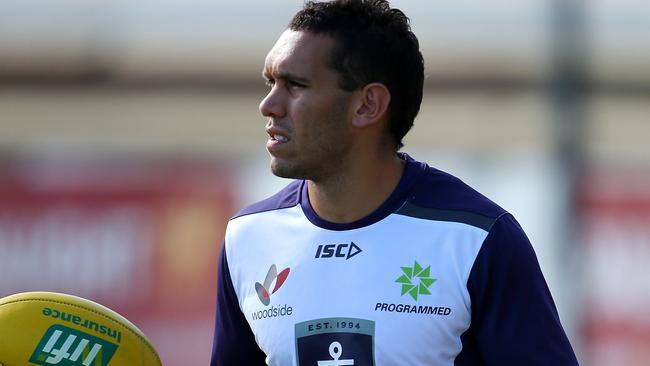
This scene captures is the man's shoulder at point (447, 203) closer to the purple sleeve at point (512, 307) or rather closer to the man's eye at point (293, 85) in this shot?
the purple sleeve at point (512, 307)

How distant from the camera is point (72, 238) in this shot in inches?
366

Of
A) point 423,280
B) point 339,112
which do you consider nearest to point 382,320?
point 423,280

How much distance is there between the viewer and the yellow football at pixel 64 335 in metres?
3.97

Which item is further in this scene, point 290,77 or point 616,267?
point 616,267

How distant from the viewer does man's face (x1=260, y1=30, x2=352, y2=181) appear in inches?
156

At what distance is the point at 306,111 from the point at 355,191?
0.27 meters

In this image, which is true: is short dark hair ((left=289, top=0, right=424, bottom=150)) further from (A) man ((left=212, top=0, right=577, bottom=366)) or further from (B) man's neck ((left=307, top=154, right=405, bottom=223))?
(B) man's neck ((left=307, top=154, right=405, bottom=223))

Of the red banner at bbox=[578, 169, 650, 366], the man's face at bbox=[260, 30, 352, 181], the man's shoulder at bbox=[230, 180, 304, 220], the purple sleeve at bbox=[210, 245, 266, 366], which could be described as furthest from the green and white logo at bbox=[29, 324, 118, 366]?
the red banner at bbox=[578, 169, 650, 366]

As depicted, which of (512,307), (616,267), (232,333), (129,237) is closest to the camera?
(512,307)

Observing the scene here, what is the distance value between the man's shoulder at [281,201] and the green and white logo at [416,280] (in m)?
0.44

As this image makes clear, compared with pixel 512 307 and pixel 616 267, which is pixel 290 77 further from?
pixel 616 267

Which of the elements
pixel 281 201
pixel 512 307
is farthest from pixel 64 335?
pixel 512 307

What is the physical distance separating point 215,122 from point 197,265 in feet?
9.80

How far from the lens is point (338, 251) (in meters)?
3.99
